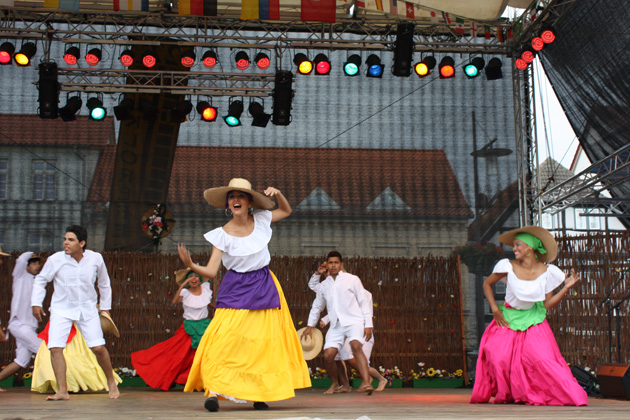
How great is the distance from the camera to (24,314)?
844cm

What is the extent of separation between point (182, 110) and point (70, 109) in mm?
1368

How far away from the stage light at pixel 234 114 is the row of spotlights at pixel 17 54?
8.11ft

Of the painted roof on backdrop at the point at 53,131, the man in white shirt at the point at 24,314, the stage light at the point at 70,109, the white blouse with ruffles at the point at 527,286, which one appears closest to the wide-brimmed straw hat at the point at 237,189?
the white blouse with ruffles at the point at 527,286

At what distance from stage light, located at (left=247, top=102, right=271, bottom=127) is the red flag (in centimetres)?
145

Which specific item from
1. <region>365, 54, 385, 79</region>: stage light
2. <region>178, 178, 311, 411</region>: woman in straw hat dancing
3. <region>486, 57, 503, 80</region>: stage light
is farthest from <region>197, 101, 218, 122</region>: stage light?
<region>178, 178, 311, 411</region>: woman in straw hat dancing

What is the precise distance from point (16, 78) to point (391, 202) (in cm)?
529

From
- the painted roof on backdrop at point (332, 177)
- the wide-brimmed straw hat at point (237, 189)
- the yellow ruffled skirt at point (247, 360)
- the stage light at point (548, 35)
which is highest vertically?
the stage light at point (548, 35)

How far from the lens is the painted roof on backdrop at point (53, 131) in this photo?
10.3m

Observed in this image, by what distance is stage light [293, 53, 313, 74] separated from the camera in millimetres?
9812

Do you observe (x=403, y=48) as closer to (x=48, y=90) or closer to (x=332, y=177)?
(x=332, y=177)

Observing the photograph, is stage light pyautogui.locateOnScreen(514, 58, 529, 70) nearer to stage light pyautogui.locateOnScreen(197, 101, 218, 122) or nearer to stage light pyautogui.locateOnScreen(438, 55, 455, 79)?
stage light pyautogui.locateOnScreen(438, 55, 455, 79)

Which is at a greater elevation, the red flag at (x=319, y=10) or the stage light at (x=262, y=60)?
the red flag at (x=319, y=10)

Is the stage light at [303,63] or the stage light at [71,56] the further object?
the stage light at [303,63]

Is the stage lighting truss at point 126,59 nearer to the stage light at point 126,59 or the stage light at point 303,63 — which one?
the stage light at point 126,59
